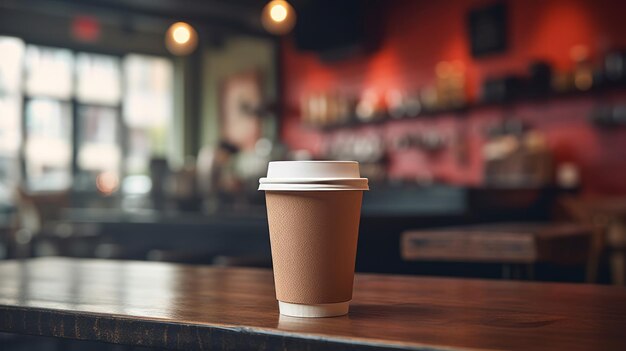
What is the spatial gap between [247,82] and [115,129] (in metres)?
2.06

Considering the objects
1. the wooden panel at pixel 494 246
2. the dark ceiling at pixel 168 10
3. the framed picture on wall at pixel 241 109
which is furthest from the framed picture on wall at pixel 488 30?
the wooden panel at pixel 494 246

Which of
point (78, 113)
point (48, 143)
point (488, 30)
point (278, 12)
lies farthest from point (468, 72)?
point (48, 143)

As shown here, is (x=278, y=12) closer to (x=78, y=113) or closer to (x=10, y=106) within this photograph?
(x=10, y=106)

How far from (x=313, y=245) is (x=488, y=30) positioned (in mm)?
6357

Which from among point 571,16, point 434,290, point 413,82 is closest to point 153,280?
point 434,290

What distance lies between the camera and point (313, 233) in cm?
90

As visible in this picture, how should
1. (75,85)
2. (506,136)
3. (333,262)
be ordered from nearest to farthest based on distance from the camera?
1. (333,262)
2. (506,136)
3. (75,85)

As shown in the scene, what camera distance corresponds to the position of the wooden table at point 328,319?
764 mm

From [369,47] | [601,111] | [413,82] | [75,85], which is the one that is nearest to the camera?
[601,111]

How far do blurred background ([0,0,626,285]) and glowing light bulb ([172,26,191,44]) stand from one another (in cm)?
3

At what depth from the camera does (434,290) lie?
1.17 m

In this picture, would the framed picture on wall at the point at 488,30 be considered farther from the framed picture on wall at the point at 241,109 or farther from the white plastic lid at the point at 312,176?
the white plastic lid at the point at 312,176

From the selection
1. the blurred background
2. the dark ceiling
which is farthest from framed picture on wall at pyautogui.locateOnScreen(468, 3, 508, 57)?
the dark ceiling

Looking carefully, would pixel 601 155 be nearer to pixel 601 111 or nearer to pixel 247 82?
pixel 601 111
